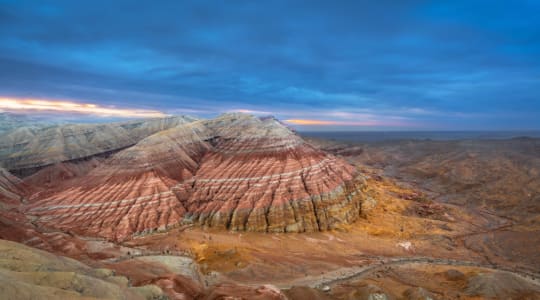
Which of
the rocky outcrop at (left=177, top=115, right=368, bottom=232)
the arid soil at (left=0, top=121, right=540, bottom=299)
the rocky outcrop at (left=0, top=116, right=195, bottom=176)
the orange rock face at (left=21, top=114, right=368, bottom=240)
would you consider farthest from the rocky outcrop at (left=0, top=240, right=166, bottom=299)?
the rocky outcrop at (left=0, top=116, right=195, bottom=176)

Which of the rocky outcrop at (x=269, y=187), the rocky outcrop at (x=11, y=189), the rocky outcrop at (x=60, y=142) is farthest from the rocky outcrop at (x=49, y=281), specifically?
the rocky outcrop at (x=60, y=142)

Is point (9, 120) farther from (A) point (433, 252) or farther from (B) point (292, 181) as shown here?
(A) point (433, 252)

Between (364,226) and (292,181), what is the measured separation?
16005 mm

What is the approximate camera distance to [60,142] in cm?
9281

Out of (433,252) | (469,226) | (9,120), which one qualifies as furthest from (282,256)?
(9,120)

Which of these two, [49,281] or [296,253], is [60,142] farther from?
[49,281]

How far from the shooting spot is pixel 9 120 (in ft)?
470

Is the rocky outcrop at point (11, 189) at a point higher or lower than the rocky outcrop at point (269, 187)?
lower

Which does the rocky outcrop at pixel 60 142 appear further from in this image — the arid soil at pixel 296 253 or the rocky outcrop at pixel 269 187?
the rocky outcrop at pixel 269 187

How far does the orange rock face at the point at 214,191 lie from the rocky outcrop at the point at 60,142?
4192 cm

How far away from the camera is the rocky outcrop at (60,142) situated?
3388 inches

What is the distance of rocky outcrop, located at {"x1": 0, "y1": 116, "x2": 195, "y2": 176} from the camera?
86.1 metres

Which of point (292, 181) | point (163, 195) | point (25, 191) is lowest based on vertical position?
point (25, 191)

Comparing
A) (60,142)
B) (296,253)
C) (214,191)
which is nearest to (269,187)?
(214,191)
